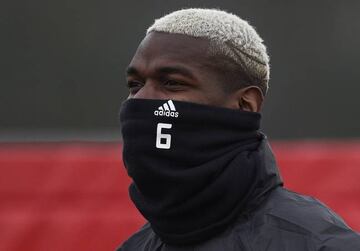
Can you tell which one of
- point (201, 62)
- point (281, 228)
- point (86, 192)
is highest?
point (201, 62)

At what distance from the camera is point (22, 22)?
11.9 metres

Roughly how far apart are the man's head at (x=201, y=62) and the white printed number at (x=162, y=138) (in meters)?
0.07

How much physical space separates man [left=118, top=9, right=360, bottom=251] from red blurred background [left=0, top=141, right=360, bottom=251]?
2631mm

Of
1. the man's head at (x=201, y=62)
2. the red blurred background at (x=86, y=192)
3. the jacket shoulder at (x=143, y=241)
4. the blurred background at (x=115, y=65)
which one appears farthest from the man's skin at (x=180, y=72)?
the blurred background at (x=115, y=65)

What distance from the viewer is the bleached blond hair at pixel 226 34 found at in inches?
94.3

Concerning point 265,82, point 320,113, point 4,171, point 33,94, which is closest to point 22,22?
point 33,94

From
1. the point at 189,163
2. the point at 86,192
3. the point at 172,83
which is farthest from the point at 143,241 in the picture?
the point at 86,192

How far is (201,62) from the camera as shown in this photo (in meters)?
2.38

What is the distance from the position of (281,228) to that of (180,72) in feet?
1.52

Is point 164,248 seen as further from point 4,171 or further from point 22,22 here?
point 22,22

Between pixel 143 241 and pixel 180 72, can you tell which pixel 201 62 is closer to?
pixel 180 72

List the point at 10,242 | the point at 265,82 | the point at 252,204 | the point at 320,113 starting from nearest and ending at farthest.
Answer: the point at 252,204 < the point at 265,82 < the point at 10,242 < the point at 320,113

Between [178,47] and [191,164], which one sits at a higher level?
[178,47]

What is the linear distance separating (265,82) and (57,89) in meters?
9.40
